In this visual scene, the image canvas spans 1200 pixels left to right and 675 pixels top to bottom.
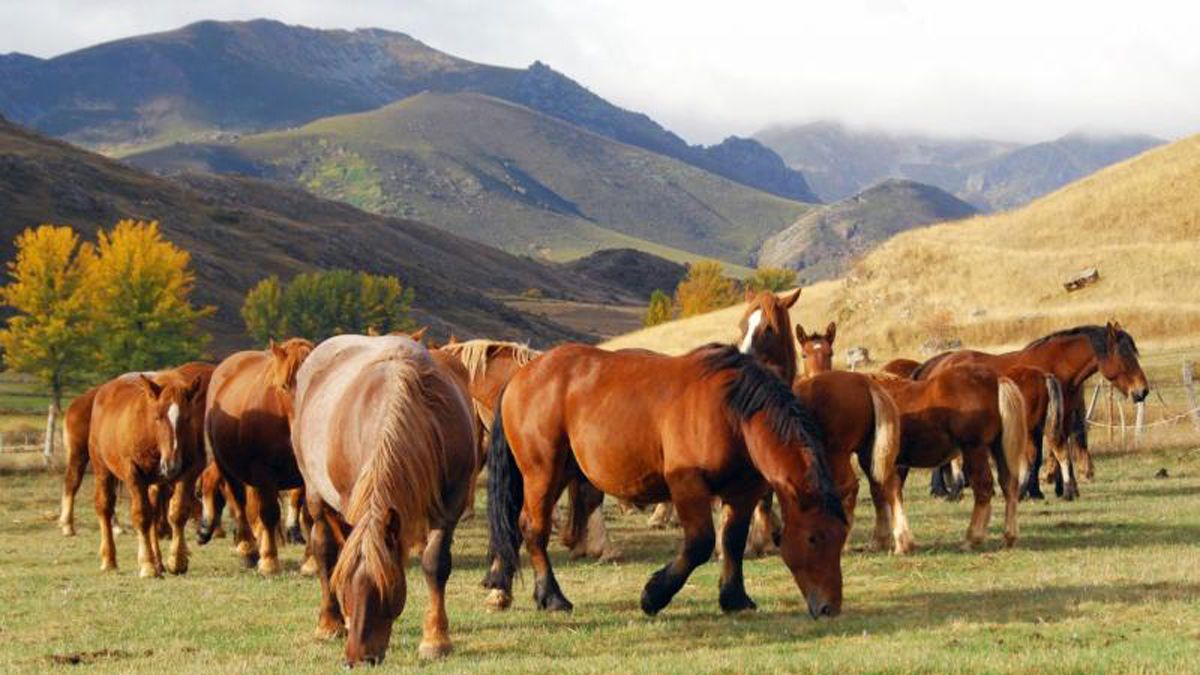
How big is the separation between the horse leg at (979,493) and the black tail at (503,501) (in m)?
5.88

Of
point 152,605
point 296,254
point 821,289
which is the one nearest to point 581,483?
point 152,605

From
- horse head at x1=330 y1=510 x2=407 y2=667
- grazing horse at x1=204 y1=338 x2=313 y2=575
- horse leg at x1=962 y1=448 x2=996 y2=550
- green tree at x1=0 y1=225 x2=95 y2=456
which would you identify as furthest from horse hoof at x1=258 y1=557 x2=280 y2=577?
green tree at x1=0 y1=225 x2=95 y2=456

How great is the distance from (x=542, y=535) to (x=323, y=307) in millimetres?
117926

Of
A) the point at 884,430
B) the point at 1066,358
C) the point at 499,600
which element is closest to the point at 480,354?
the point at 884,430

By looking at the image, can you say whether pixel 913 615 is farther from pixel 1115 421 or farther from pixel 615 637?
pixel 1115 421

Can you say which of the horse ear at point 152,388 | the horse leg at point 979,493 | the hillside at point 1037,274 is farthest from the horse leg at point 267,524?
the hillside at point 1037,274

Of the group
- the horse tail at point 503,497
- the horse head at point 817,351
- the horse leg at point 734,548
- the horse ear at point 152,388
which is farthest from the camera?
the horse head at point 817,351

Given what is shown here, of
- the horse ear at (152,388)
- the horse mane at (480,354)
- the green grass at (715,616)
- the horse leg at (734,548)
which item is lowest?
the green grass at (715,616)

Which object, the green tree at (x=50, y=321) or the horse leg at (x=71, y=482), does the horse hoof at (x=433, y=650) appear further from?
the green tree at (x=50, y=321)

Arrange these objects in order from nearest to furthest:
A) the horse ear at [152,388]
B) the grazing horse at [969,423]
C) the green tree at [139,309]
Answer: the horse ear at [152,388] < the grazing horse at [969,423] < the green tree at [139,309]

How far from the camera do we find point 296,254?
189 metres

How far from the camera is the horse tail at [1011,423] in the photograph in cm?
1644

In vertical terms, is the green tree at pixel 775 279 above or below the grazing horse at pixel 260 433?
above

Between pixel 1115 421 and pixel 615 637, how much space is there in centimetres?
2792
